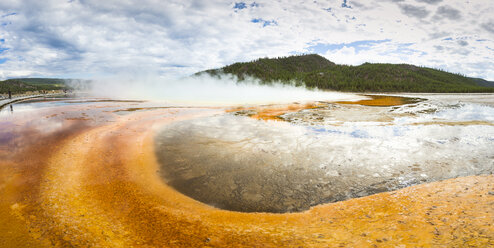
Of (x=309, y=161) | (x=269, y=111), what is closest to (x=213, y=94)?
(x=269, y=111)

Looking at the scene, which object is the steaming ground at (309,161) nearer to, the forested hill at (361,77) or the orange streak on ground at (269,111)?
the orange streak on ground at (269,111)

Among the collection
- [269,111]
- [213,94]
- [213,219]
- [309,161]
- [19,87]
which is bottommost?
[213,219]

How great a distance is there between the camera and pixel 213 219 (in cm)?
491

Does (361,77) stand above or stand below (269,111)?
above

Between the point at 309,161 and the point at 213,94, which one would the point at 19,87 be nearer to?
the point at 213,94

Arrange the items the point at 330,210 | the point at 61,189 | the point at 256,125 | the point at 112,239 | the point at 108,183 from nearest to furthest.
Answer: the point at 112,239, the point at 330,210, the point at 61,189, the point at 108,183, the point at 256,125

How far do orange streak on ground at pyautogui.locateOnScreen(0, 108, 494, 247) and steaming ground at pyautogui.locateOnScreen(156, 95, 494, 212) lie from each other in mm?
519

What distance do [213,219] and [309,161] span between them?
4372 mm

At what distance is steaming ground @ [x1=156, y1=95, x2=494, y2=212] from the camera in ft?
19.9

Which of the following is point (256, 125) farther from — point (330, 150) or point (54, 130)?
point (54, 130)

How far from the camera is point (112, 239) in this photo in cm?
415

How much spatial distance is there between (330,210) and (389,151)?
5222mm

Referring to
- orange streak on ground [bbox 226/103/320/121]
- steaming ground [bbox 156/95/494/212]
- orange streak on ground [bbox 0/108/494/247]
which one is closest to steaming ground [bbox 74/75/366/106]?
orange streak on ground [bbox 226/103/320/121]

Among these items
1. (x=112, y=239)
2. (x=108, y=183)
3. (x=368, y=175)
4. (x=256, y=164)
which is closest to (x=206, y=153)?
(x=256, y=164)
